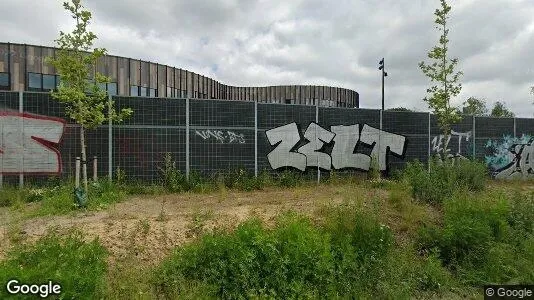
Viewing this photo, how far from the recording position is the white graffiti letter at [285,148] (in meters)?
12.1

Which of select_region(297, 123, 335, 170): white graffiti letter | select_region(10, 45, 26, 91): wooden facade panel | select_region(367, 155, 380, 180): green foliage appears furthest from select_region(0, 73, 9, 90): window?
select_region(367, 155, 380, 180): green foliage

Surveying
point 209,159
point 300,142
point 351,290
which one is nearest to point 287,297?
point 351,290

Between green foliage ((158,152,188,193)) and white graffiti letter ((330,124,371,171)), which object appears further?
white graffiti letter ((330,124,371,171))

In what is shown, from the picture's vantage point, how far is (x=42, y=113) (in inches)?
390

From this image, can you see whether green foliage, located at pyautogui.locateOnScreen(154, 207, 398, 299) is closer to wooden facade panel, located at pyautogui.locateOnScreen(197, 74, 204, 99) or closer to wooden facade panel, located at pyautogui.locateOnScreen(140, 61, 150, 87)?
wooden facade panel, located at pyautogui.locateOnScreen(140, 61, 150, 87)

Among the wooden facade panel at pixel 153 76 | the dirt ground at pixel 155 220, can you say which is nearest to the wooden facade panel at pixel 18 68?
the wooden facade panel at pixel 153 76

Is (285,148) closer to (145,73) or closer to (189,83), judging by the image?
(145,73)

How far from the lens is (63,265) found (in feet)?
13.1

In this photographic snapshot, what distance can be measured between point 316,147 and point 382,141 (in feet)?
9.75

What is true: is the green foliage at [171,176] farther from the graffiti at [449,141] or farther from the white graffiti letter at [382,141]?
the graffiti at [449,141]

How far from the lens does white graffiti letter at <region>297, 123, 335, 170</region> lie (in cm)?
1244

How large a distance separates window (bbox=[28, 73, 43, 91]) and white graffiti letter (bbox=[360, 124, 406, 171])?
26666 mm

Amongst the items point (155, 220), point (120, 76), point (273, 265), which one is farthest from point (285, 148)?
point (120, 76)

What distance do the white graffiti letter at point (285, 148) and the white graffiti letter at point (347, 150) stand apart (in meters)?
1.43
